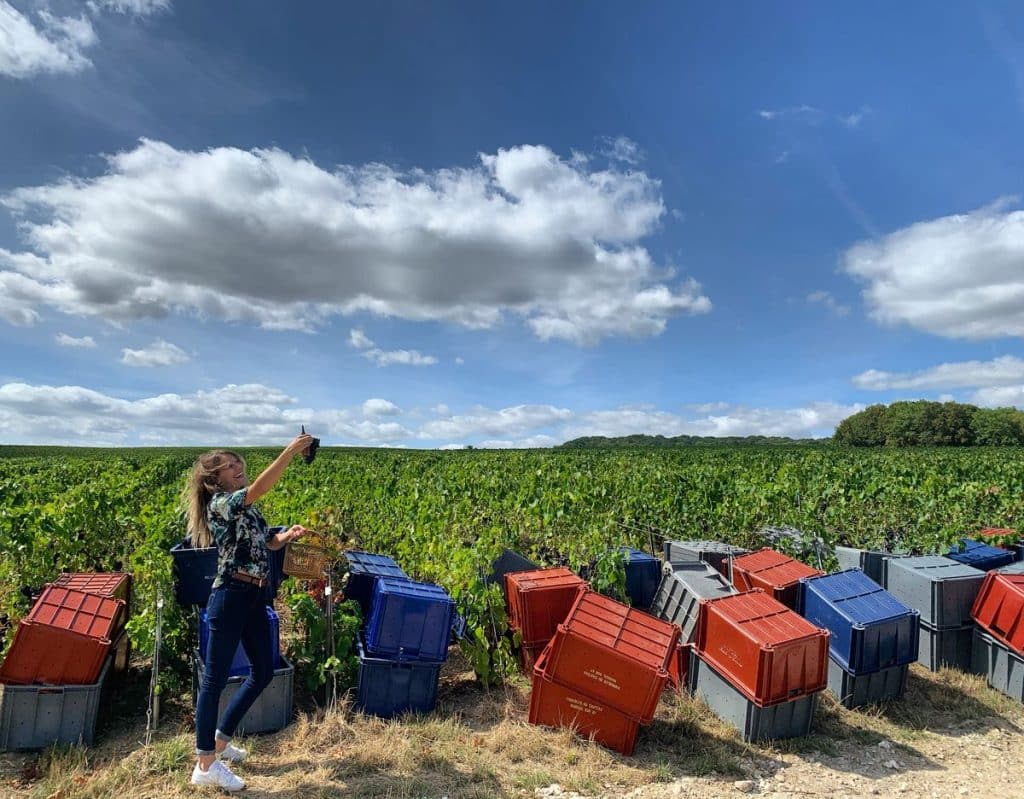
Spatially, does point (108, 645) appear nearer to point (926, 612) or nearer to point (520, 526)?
point (520, 526)

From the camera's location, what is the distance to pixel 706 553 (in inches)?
301

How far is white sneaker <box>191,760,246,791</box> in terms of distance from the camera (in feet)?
13.9

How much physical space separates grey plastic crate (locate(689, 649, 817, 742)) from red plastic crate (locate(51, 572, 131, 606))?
16.3ft

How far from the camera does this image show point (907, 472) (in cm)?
1644

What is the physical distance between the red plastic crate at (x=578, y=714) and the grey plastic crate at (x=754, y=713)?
2.78 feet

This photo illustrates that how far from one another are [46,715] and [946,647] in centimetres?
764

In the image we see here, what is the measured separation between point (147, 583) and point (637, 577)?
4.53 meters

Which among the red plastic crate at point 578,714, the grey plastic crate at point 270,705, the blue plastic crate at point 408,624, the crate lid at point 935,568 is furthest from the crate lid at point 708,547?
the grey plastic crate at point 270,705

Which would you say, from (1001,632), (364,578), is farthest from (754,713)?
(364,578)

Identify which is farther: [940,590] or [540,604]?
[940,590]

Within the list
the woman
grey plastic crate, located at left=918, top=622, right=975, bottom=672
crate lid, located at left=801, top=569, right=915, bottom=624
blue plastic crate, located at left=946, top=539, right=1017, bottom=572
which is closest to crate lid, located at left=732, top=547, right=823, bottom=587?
crate lid, located at left=801, top=569, right=915, bottom=624

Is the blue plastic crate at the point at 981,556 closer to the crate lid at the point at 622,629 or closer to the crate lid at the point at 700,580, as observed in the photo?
the crate lid at the point at 700,580

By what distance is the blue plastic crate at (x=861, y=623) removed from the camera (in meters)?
5.72

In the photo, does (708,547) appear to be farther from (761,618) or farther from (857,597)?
(761,618)
